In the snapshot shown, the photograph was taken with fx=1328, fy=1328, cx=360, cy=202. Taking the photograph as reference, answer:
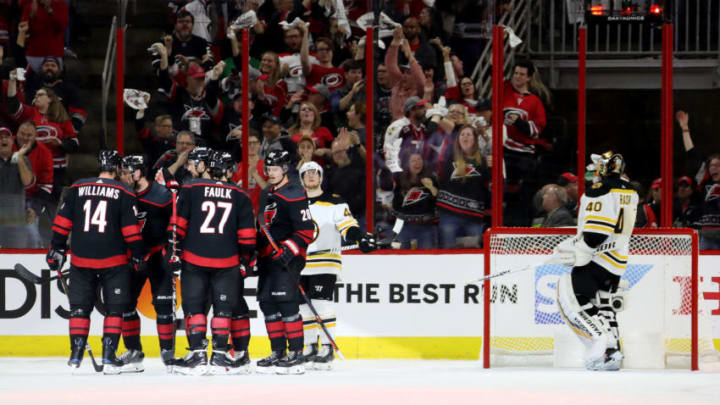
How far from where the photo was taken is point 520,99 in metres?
9.98

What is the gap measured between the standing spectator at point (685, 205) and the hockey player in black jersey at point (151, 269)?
379 cm

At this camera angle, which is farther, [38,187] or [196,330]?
[38,187]

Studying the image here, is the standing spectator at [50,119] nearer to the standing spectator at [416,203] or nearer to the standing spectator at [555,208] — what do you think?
the standing spectator at [416,203]

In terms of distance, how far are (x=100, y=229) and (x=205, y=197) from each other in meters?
0.69

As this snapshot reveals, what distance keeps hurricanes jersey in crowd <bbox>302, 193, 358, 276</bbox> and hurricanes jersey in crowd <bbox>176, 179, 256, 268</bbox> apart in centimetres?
77

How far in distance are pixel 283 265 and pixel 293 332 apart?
42 centimetres

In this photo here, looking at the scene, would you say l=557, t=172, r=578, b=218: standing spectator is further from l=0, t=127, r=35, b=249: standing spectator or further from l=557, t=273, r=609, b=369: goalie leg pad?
l=0, t=127, r=35, b=249: standing spectator

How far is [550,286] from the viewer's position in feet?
29.3

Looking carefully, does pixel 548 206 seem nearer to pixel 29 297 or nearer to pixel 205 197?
pixel 205 197

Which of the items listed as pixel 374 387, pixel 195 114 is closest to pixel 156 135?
pixel 195 114

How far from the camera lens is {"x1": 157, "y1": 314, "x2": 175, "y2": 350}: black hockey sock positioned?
8.35 metres

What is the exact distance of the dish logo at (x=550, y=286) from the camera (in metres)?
8.87

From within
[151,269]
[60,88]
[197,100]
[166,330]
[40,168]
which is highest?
[60,88]

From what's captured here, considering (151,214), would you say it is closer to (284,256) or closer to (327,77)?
(284,256)
